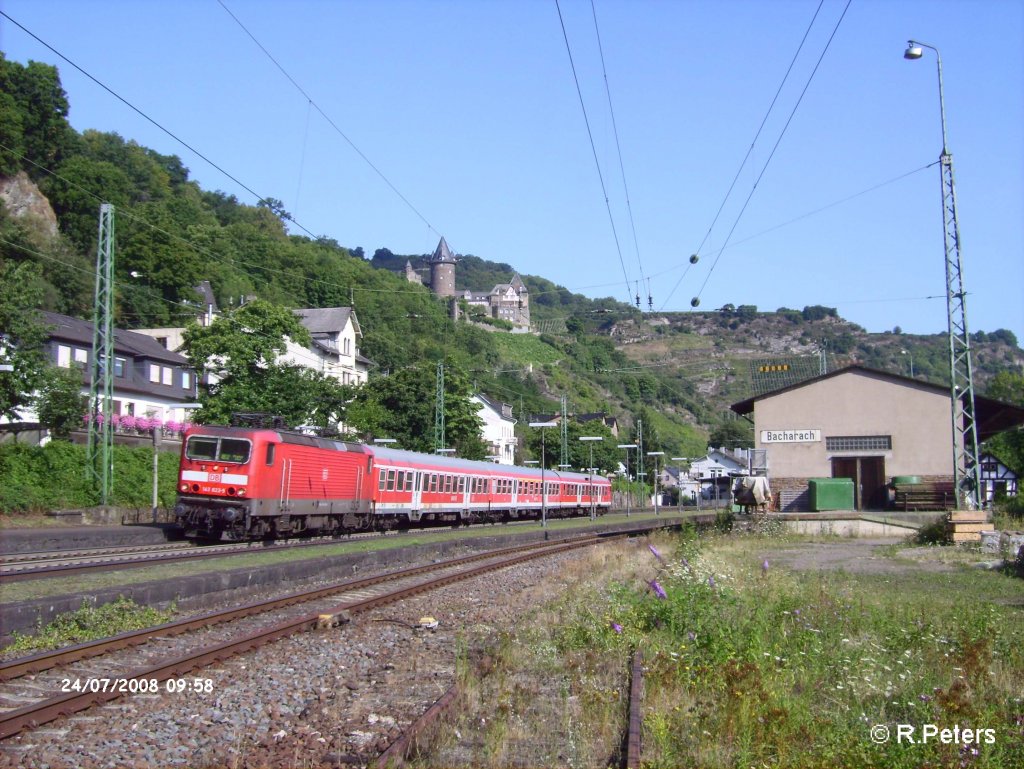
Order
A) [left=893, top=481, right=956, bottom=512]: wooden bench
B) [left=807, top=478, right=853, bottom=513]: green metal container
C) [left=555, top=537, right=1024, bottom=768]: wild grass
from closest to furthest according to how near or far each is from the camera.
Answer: [left=555, top=537, right=1024, bottom=768]: wild grass
[left=893, top=481, right=956, bottom=512]: wooden bench
[left=807, top=478, right=853, bottom=513]: green metal container

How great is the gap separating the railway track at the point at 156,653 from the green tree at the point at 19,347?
18.8 metres

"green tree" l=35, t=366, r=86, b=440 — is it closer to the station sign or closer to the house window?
the station sign

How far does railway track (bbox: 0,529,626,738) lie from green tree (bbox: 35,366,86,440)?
1919 centimetres

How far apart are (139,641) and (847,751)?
7.64 m

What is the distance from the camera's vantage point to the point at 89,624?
11.5 metres

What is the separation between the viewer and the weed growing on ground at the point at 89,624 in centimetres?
1061

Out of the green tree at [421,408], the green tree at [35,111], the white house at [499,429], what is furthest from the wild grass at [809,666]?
the white house at [499,429]

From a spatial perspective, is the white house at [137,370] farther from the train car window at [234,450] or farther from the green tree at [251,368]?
the train car window at [234,450]

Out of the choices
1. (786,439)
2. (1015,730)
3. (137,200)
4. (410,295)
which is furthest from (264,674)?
(410,295)

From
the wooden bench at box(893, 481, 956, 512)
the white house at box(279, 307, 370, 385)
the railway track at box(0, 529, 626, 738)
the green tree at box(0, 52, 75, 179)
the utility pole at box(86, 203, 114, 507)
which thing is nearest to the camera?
the railway track at box(0, 529, 626, 738)

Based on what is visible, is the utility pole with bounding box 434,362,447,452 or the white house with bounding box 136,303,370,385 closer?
the utility pole with bounding box 434,362,447,452

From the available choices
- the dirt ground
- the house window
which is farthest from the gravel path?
the house window

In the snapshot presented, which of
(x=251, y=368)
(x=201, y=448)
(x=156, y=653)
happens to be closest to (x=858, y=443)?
(x=201, y=448)

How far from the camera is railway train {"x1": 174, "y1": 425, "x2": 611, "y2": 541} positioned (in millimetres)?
23781
